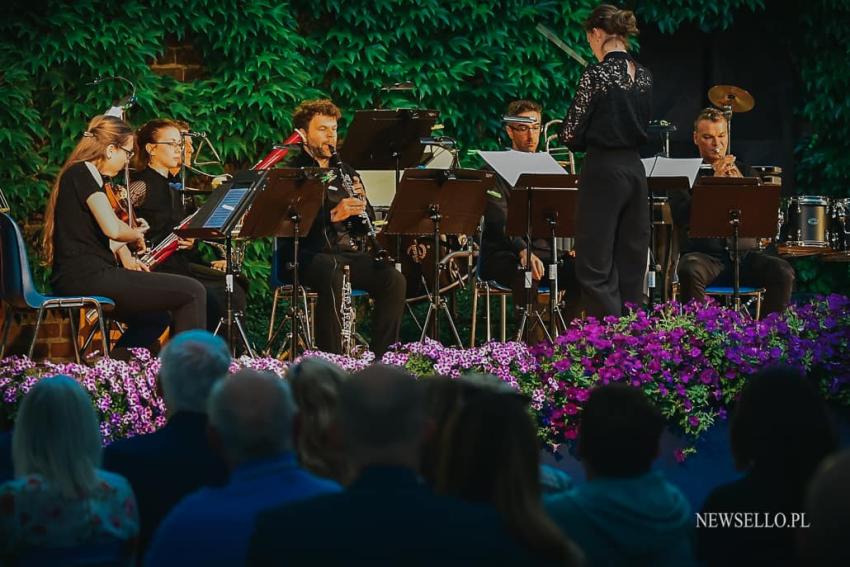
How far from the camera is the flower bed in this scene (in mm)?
5562

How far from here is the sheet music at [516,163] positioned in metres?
7.07

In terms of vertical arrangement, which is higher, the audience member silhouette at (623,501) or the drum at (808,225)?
the drum at (808,225)

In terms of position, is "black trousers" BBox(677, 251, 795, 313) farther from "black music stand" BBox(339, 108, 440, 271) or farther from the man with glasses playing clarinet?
"black music stand" BBox(339, 108, 440, 271)

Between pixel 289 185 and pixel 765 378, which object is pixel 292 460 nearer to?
pixel 765 378

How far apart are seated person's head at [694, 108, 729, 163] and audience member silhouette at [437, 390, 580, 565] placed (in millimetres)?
6213

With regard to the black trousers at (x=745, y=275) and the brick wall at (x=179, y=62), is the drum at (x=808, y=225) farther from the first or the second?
the brick wall at (x=179, y=62)

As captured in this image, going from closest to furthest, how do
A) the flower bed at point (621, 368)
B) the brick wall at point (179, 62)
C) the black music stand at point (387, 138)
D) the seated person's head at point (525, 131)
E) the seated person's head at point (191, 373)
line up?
the seated person's head at point (191, 373) → the flower bed at point (621, 368) → the black music stand at point (387, 138) → the seated person's head at point (525, 131) → the brick wall at point (179, 62)

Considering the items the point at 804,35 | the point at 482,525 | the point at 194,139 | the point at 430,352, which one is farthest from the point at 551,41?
the point at 482,525

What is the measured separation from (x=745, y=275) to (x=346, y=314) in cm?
263

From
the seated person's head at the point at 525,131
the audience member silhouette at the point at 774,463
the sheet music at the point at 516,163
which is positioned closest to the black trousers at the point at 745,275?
the seated person's head at the point at 525,131

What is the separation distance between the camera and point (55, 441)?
9.81 feet

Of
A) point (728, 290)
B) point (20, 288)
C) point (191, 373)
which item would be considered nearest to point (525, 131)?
point (728, 290)

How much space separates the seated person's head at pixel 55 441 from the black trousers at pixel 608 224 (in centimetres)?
390

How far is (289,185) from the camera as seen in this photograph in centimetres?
698
